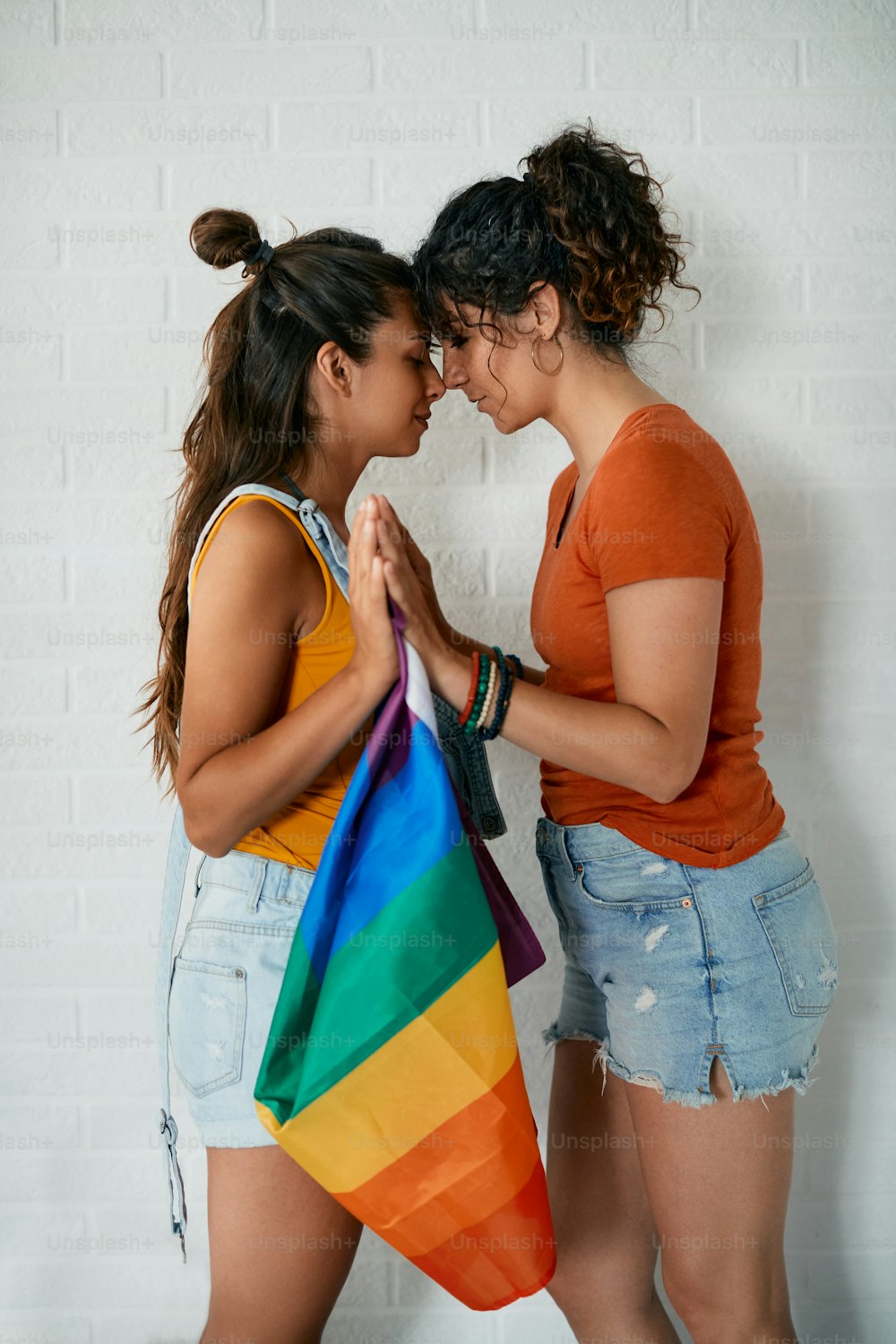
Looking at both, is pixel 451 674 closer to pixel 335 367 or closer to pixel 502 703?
pixel 502 703

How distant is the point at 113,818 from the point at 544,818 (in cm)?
78

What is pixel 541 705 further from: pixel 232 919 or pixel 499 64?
pixel 499 64

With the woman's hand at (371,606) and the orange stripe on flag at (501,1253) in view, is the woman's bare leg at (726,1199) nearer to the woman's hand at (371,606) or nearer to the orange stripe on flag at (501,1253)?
the orange stripe on flag at (501,1253)

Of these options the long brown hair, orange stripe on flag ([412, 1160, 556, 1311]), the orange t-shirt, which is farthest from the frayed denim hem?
the long brown hair

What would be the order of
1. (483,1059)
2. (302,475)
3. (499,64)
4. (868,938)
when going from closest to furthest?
(483,1059) → (302,475) → (499,64) → (868,938)

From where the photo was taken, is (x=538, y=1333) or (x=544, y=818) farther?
(x=538, y=1333)

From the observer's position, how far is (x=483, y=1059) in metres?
1.06

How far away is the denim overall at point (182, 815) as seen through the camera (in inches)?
44.0

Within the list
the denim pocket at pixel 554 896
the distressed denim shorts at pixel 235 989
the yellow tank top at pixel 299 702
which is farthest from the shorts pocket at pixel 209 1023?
the denim pocket at pixel 554 896

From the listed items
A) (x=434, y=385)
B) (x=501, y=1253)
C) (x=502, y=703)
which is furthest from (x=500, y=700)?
(x=501, y=1253)

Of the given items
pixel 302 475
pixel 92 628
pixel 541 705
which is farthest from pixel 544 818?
pixel 92 628

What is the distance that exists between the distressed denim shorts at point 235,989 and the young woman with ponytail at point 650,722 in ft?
0.98

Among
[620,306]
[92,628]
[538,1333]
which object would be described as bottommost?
[538,1333]

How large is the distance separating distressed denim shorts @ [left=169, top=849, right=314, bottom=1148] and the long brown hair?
0.34 meters
